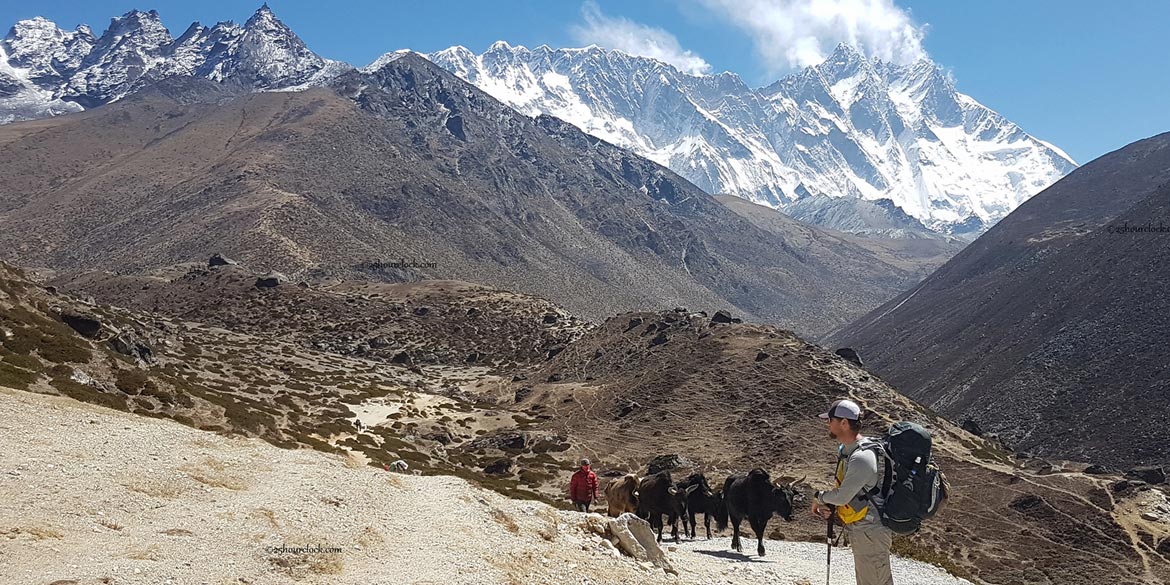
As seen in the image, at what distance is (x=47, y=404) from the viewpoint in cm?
2211

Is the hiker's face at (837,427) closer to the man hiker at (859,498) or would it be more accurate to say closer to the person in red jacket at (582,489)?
the man hiker at (859,498)

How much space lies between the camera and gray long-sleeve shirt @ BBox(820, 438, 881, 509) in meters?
10.4

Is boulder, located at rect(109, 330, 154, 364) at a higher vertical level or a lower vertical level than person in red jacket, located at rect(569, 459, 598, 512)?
higher

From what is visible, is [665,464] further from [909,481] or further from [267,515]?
[909,481]

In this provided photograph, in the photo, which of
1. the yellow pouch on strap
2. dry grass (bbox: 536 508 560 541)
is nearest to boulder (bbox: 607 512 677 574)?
dry grass (bbox: 536 508 560 541)

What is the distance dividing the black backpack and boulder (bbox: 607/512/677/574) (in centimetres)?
785

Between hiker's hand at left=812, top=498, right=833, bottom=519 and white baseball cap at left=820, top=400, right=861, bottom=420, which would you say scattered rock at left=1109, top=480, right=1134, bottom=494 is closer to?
hiker's hand at left=812, top=498, right=833, bottom=519

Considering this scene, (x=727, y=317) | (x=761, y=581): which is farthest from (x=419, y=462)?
(x=727, y=317)

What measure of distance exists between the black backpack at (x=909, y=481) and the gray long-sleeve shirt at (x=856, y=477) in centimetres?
23

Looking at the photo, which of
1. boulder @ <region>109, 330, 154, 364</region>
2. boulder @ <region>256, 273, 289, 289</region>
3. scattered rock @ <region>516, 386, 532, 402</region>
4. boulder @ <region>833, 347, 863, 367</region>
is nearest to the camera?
boulder @ <region>109, 330, 154, 364</region>

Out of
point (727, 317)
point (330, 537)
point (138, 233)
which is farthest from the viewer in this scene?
point (138, 233)

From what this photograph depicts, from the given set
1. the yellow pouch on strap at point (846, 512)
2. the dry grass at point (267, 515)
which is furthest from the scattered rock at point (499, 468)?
Answer: the yellow pouch on strap at point (846, 512)

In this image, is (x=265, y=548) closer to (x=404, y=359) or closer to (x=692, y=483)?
(x=692, y=483)

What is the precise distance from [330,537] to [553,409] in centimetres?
5628
